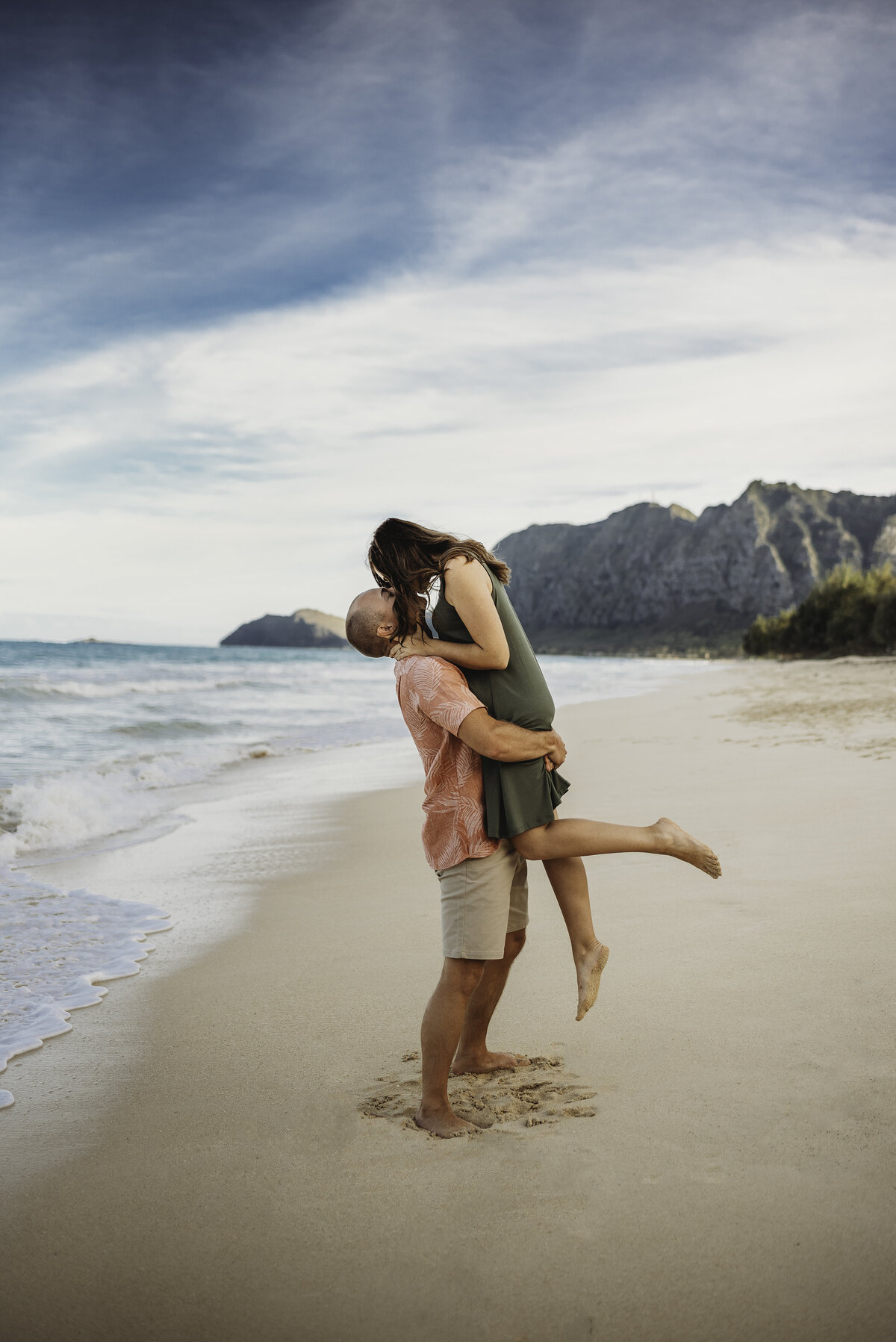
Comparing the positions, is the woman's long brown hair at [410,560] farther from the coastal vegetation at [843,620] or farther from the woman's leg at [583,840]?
the coastal vegetation at [843,620]

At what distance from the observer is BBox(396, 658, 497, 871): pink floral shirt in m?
2.50

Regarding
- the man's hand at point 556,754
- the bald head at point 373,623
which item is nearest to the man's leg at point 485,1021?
the man's hand at point 556,754

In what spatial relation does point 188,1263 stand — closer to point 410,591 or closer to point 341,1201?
point 341,1201

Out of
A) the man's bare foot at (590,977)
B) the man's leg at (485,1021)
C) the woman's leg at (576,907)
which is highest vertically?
the woman's leg at (576,907)

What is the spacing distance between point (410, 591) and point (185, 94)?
715cm

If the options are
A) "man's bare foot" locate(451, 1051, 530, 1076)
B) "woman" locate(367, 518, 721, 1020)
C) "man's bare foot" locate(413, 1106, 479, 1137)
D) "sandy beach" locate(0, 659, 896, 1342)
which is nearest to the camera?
"sandy beach" locate(0, 659, 896, 1342)

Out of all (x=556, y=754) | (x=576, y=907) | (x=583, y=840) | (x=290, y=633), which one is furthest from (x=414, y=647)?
(x=290, y=633)

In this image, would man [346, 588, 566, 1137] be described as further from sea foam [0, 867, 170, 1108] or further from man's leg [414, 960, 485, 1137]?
sea foam [0, 867, 170, 1108]

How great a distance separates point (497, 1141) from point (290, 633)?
15312 cm

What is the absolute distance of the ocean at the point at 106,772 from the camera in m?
3.89

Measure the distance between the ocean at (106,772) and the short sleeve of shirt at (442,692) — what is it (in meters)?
1.78

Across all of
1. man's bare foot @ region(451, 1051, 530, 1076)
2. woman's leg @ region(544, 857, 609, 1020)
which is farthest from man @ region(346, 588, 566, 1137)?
man's bare foot @ region(451, 1051, 530, 1076)

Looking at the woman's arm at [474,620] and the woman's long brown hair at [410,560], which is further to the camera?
the woman's long brown hair at [410,560]

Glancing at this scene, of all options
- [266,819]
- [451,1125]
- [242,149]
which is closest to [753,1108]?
[451,1125]
